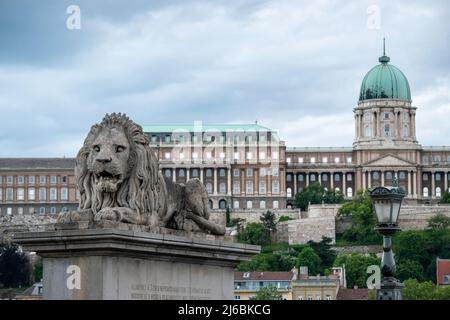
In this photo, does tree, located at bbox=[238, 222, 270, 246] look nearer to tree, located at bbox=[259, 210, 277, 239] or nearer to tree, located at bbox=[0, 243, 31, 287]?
tree, located at bbox=[259, 210, 277, 239]

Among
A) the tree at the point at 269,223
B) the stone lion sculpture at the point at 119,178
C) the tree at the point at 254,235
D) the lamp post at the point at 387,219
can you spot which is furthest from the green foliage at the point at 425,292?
the stone lion sculpture at the point at 119,178

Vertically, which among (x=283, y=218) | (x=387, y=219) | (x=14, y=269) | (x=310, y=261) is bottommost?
(x=387, y=219)

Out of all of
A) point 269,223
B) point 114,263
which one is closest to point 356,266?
point 269,223

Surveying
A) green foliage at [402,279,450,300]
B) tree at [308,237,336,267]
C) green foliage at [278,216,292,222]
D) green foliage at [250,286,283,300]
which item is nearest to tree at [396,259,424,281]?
tree at [308,237,336,267]

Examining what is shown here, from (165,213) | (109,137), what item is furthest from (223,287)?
(109,137)

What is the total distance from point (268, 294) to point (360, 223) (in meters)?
56.0

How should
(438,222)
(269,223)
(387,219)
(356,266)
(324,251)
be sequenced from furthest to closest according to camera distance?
(269,223) < (438,222) < (324,251) < (356,266) < (387,219)

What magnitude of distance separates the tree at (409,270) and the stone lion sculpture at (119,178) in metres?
132

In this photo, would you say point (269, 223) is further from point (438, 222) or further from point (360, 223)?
point (438, 222)

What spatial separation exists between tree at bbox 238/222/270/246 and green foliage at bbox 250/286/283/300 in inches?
1595

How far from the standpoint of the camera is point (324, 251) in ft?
574

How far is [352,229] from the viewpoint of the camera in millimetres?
186375

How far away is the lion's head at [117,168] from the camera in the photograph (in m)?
19.2
